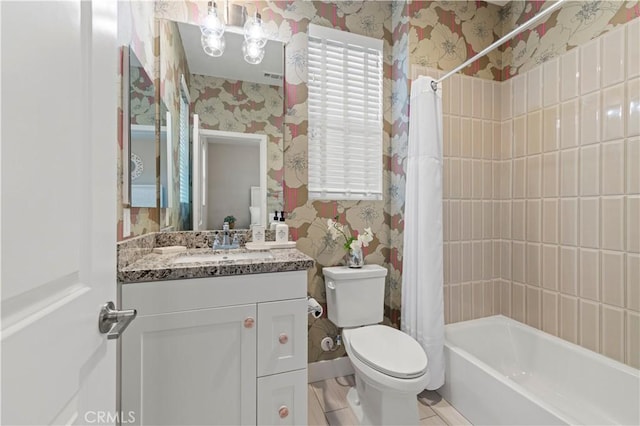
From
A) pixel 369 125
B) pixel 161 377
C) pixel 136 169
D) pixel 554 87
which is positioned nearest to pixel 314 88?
pixel 369 125

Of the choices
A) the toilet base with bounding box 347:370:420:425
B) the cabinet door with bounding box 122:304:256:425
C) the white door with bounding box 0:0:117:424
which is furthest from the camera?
the toilet base with bounding box 347:370:420:425

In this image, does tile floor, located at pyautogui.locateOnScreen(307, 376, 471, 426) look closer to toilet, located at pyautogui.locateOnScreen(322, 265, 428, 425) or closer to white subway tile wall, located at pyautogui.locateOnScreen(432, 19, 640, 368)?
toilet, located at pyautogui.locateOnScreen(322, 265, 428, 425)

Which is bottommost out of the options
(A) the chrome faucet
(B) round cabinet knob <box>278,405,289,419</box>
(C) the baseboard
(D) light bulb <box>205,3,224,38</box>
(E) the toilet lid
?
(C) the baseboard

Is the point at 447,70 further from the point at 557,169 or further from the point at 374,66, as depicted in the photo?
the point at 557,169

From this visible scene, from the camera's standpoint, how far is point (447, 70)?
2.01m

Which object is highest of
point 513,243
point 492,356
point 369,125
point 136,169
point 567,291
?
point 369,125

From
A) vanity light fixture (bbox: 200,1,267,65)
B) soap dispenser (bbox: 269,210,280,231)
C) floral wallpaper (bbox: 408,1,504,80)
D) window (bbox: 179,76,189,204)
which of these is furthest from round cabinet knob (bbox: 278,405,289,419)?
floral wallpaper (bbox: 408,1,504,80)

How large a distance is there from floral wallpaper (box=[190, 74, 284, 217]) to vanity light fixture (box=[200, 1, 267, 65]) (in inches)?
6.6

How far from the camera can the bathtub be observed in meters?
1.32

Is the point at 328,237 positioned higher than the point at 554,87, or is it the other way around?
the point at 554,87

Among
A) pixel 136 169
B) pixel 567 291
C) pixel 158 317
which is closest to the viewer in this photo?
pixel 158 317

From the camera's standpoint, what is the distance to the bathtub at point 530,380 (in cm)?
132

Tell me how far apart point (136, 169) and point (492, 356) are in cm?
241

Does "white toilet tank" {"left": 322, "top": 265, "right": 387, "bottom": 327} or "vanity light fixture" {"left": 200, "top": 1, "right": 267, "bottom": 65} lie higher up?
"vanity light fixture" {"left": 200, "top": 1, "right": 267, "bottom": 65}
